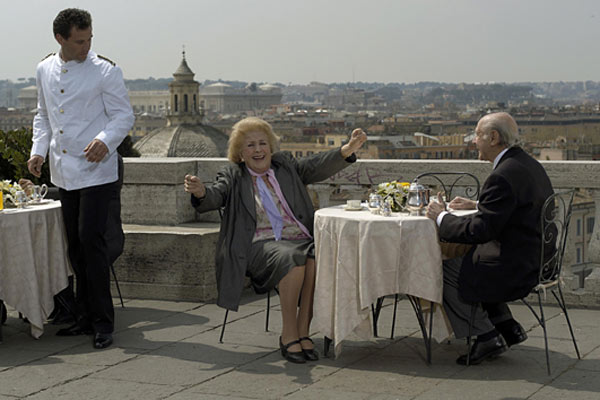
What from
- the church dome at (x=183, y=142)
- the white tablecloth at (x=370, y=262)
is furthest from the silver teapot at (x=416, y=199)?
the church dome at (x=183, y=142)

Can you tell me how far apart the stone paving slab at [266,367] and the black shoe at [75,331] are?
59 millimetres

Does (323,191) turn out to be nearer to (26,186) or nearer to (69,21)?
(26,186)

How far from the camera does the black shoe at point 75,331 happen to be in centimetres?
486

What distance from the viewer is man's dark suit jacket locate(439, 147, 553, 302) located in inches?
155

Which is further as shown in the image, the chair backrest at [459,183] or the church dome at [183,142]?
the church dome at [183,142]

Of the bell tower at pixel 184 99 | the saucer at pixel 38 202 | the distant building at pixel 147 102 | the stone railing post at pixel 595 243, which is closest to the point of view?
the saucer at pixel 38 202

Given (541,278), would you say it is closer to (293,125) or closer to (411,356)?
(411,356)

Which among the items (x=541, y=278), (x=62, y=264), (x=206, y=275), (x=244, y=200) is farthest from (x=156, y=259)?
(x=541, y=278)

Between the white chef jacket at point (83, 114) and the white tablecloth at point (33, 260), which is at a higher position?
the white chef jacket at point (83, 114)

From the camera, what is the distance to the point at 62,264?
16.0ft

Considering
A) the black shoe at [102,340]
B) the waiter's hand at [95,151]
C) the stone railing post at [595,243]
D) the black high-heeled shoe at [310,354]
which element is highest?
the waiter's hand at [95,151]

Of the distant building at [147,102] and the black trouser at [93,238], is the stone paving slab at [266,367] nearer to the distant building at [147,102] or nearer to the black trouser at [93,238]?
the black trouser at [93,238]

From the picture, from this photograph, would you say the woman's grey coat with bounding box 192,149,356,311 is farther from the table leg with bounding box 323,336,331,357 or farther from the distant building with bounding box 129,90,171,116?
the distant building with bounding box 129,90,171,116

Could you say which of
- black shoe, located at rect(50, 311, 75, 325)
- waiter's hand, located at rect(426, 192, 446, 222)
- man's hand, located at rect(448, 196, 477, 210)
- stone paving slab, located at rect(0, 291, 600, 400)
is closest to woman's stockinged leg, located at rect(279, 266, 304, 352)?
stone paving slab, located at rect(0, 291, 600, 400)
